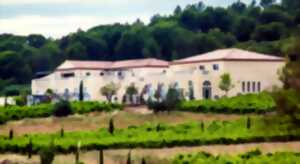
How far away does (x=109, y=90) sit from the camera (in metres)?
58.6

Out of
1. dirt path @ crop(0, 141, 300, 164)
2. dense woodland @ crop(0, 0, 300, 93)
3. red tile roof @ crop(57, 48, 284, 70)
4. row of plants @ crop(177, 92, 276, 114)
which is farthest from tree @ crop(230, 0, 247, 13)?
dirt path @ crop(0, 141, 300, 164)

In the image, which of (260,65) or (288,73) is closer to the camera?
Result: (288,73)

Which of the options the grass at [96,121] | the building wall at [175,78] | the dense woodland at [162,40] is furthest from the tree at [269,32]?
the grass at [96,121]

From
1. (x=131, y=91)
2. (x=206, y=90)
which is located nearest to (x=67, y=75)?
(x=131, y=91)

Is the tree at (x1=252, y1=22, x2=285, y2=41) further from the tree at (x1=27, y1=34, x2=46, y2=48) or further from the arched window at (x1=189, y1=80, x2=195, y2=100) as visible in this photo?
the tree at (x1=27, y1=34, x2=46, y2=48)

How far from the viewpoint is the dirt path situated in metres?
31.8

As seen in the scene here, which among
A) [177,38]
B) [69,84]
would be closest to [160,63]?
[69,84]

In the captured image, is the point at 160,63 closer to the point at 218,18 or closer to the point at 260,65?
the point at 260,65

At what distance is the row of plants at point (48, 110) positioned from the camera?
153 ft

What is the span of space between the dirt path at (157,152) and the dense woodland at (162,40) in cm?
4032

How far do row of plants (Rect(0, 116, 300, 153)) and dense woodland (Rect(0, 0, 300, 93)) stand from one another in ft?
124

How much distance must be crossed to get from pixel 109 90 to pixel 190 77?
6410 mm

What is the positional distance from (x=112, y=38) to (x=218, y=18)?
43.1ft

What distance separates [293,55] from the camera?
33969 millimetres
